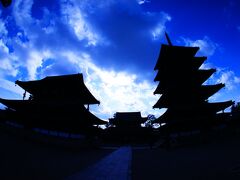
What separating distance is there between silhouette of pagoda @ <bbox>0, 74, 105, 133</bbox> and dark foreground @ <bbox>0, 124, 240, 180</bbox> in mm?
1945

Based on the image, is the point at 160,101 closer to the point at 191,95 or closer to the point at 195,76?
the point at 191,95

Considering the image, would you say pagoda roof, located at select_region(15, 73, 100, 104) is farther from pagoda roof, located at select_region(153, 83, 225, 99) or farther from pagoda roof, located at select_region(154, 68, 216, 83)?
pagoda roof, located at select_region(154, 68, 216, 83)

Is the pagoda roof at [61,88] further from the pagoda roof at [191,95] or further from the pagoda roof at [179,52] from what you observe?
the pagoda roof at [179,52]

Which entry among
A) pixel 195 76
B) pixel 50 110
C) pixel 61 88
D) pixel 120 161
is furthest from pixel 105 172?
pixel 195 76

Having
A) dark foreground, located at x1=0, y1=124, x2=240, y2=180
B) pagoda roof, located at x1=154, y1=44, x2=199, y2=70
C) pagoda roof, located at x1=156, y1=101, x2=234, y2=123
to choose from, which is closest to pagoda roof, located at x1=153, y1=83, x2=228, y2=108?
pagoda roof, located at x1=156, y1=101, x2=234, y2=123

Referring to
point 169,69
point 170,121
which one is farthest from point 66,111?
point 169,69

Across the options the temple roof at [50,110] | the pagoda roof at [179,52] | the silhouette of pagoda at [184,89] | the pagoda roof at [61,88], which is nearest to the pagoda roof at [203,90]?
the silhouette of pagoda at [184,89]

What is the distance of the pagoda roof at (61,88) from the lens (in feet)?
59.1

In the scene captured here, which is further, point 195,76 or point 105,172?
point 195,76

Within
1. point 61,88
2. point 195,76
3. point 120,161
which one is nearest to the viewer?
point 120,161

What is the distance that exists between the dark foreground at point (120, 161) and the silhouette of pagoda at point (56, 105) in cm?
194

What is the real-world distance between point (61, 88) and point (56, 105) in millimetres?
2477

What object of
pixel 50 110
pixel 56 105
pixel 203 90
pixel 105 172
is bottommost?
pixel 105 172

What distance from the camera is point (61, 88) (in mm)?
18688
